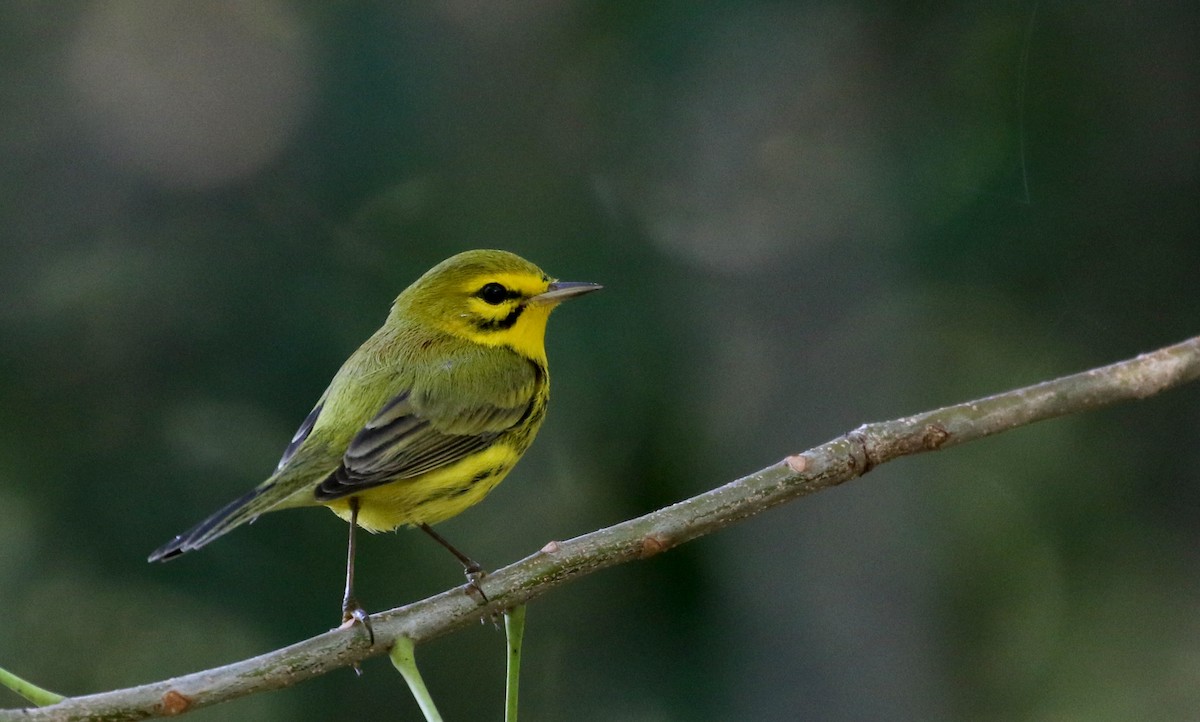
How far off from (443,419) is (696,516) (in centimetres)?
106

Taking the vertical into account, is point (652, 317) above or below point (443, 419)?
below

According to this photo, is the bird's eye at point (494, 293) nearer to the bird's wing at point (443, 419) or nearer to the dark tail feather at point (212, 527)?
the bird's wing at point (443, 419)

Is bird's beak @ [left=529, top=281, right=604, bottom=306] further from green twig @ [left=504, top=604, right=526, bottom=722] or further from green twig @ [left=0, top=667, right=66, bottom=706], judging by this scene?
green twig @ [left=0, top=667, right=66, bottom=706]

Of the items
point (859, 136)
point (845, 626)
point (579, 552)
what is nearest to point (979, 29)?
point (859, 136)

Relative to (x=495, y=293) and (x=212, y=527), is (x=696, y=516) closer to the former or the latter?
(x=212, y=527)

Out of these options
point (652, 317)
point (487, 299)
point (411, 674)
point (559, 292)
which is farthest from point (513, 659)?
point (652, 317)

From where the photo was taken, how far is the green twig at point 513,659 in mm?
1554

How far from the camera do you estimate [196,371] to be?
444cm

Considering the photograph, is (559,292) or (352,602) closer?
(352,602)

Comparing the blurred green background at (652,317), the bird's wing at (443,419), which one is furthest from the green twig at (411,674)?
the blurred green background at (652,317)

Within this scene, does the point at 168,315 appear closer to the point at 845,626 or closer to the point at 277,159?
the point at 277,159

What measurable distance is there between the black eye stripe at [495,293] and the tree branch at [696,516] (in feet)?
3.71

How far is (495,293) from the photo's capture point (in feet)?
9.66

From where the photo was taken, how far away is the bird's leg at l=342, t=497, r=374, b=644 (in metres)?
1.77
